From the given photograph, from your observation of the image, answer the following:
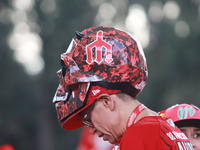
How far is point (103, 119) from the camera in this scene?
260 centimetres

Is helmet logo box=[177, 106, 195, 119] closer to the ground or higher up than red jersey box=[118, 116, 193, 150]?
closer to the ground

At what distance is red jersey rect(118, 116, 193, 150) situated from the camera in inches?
81.5

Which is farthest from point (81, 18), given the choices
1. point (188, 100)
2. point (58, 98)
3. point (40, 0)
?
point (58, 98)

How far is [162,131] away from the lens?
2182 mm

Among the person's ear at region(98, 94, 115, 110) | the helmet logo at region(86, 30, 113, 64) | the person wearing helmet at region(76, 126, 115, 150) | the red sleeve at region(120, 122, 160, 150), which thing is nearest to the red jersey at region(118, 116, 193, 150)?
the red sleeve at region(120, 122, 160, 150)

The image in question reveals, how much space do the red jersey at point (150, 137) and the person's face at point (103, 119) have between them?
0.40 metres

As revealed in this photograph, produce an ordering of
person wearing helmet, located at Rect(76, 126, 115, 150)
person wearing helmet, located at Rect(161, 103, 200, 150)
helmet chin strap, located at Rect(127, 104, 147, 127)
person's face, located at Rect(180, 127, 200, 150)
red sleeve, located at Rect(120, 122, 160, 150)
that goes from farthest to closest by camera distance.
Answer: person wearing helmet, located at Rect(76, 126, 115, 150)
person wearing helmet, located at Rect(161, 103, 200, 150)
person's face, located at Rect(180, 127, 200, 150)
helmet chin strap, located at Rect(127, 104, 147, 127)
red sleeve, located at Rect(120, 122, 160, 150)

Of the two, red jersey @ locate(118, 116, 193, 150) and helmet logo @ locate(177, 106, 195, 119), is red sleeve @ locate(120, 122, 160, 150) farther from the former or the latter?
helmet logo @ locate(177, 106, 195, 119)

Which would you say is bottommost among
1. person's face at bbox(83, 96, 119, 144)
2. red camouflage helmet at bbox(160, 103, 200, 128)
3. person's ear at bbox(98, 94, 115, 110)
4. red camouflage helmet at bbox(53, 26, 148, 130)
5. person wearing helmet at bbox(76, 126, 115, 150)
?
person wearing helmet at bbox(76, 126, 115, 150)

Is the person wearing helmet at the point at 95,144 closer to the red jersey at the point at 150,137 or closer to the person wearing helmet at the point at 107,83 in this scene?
the person wearing helmet at the point at 107,83

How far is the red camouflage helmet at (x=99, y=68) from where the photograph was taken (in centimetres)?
256

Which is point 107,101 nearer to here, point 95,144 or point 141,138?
point 141,138

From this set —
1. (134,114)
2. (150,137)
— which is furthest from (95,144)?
(150,137)

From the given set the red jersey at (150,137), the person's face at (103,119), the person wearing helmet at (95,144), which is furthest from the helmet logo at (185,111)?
the person wearing helmet at (95,144)
